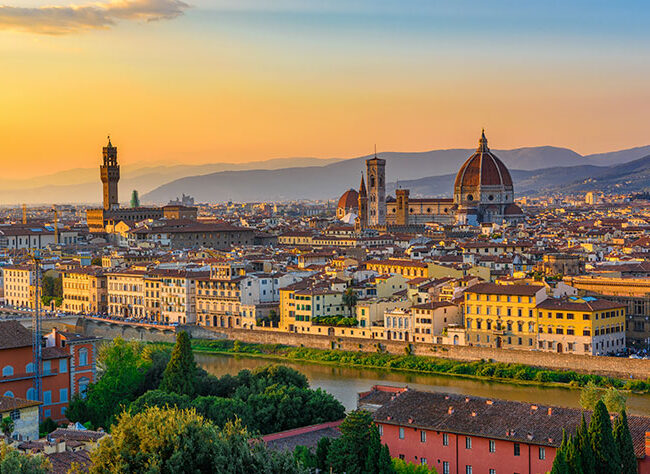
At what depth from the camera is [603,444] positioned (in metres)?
14.6

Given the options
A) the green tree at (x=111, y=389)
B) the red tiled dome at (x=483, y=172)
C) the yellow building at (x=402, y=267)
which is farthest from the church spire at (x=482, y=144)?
the green tree at (x=111, y=389)

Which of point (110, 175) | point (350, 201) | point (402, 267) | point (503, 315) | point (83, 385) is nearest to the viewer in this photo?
point (83, 385)

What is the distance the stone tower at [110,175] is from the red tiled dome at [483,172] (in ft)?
92.1

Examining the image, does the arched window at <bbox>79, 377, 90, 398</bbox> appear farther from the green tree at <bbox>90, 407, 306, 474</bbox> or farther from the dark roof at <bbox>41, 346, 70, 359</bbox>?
the green tree at <bbox>90, 407, 306, 474</bbox>

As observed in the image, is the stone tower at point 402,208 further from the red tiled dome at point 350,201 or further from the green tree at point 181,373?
the green tree at point 181,373

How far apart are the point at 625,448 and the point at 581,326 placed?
14.8 meters

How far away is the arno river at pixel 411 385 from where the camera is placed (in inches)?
1000

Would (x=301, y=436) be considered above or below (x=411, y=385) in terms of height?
above

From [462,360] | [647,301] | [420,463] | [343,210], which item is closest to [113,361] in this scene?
[420,463]

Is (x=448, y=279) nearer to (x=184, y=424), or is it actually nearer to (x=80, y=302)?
(x=80, y=302)

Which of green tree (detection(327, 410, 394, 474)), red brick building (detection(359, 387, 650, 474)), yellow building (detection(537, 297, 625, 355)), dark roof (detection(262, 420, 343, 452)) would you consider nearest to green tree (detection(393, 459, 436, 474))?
green tree (detection(327, 410, 394, 474))

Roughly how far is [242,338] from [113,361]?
43.6 feet

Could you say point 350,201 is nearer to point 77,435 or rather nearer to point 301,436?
point 301,436

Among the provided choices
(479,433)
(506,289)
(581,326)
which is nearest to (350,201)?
(506,289)
